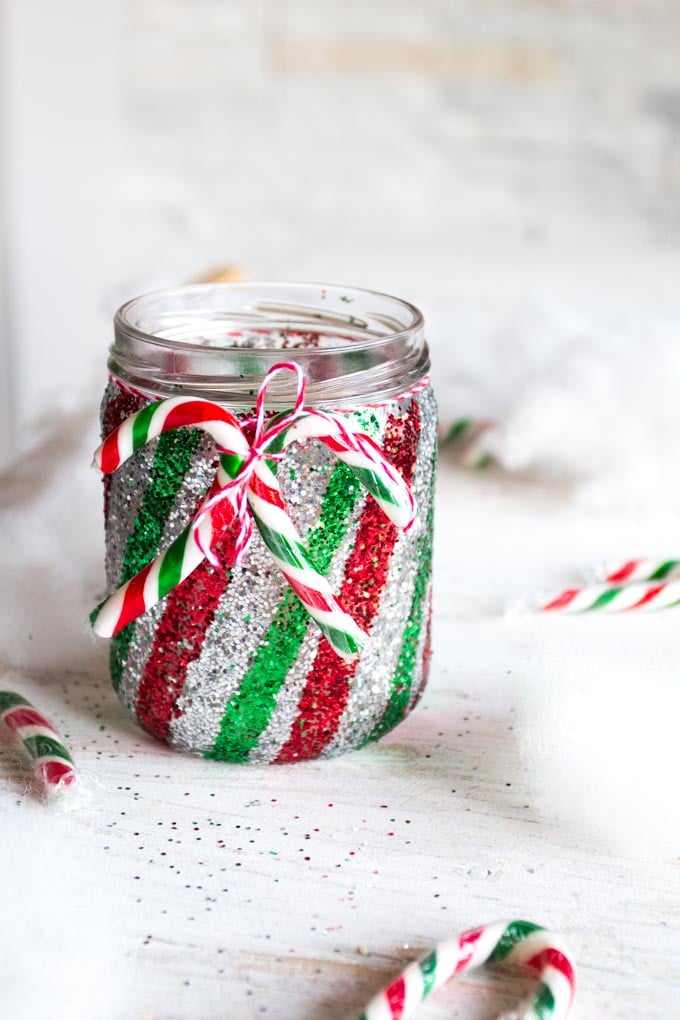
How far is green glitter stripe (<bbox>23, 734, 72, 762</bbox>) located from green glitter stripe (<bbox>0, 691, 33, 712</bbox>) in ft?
0.13

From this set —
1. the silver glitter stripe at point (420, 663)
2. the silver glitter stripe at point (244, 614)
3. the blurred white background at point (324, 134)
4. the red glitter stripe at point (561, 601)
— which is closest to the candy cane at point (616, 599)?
the red glitter stripe at point (561, 601)

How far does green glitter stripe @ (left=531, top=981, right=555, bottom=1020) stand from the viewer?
42cm

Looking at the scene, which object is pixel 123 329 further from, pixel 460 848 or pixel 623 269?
pixel 623 269

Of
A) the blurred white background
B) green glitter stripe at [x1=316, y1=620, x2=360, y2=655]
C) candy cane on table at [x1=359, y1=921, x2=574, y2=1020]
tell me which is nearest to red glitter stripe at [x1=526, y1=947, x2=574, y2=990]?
candy cane on table at [x1=359, y1=921, x2=574, y2=1020]

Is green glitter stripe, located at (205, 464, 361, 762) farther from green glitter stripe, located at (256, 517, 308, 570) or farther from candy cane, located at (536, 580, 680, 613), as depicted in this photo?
candy cane, located at (536, 580, 680, 613)

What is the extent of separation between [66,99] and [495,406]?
1.50 m

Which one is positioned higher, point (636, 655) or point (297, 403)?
point (297, 403)

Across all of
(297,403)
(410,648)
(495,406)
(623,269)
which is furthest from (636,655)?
(623,269)

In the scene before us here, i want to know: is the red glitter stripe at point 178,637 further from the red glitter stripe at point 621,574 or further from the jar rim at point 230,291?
the red glitter stripe at point 621,574

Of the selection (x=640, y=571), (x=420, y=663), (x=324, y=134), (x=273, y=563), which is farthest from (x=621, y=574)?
(x=324, y=134)

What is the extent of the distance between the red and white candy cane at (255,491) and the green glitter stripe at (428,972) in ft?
0.46

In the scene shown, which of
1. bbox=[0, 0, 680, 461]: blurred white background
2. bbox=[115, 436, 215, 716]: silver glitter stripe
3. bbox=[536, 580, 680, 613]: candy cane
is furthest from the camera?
bbox=[0, 0, 680, 461]: blurred white background

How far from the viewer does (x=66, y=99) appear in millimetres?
2188

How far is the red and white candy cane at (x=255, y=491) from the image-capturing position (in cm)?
49
